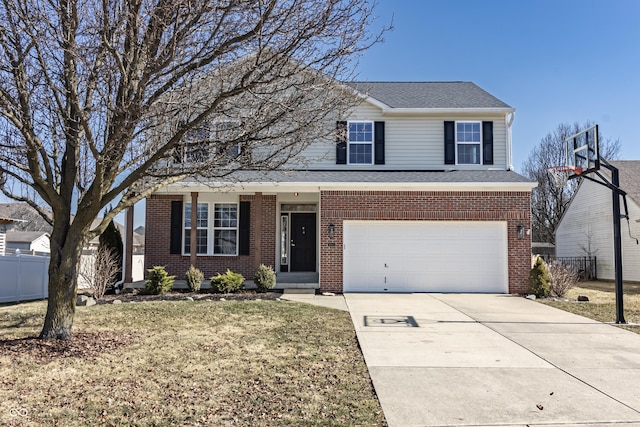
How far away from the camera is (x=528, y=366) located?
6.35 meters

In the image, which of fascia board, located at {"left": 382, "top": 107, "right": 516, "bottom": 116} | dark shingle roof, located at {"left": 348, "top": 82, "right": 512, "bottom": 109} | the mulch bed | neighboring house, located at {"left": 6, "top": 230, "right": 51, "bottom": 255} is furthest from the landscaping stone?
neighboring house, located at {"left": 6, "top": 230, "right": 51, "bottom": 255}

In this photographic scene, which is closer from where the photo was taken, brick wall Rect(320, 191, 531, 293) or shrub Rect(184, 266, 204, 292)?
shrub Rect(184, 266, 204, 292)

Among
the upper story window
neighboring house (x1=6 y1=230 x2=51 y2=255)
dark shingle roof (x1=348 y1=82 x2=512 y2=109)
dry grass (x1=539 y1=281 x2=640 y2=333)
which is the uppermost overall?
dark shingle roof (x1=348 y1=82 x2=512 y2=109)

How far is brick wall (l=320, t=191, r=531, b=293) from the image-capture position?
13.8m

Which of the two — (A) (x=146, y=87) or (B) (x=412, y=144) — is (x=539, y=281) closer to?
(B) (x=412, y=144)

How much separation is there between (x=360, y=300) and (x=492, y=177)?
568cm

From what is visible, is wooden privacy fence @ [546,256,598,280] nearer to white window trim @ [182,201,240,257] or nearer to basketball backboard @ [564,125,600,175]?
basketball backboard @ [564,125,600,175]

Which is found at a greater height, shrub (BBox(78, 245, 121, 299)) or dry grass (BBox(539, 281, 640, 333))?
shrub (BBox(78, 245, 121, 299))

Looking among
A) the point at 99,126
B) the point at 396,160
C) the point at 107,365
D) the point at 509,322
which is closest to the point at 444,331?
the point at 509,322

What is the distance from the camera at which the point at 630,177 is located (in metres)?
22.2

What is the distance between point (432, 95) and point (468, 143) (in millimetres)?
2521

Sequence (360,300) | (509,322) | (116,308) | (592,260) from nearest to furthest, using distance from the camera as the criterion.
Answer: (509,322)
(116,308)
(360,300)
(592,260)

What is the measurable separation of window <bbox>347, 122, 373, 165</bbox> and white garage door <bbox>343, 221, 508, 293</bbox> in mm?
2611

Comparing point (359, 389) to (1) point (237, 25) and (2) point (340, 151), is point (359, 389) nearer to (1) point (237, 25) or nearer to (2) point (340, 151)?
(1) point (237, 25)
